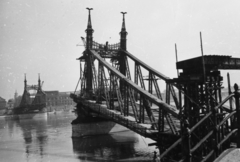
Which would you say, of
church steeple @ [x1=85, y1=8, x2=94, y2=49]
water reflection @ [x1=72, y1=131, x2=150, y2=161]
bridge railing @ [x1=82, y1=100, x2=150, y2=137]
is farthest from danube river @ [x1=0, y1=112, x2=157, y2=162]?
church steeple @ [x1=85, y1=8, x2=94, y2=49]

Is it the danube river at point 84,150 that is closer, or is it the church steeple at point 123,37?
the danube river at point 84,150

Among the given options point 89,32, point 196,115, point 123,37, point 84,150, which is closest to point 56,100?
point 89,32

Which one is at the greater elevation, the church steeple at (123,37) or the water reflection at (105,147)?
the church steeple at (123,37)

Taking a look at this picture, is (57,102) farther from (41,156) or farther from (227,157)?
(227,157)

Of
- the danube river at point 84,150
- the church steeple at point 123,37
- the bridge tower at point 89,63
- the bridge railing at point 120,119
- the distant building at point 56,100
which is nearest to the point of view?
the bridge railing at point 120,119

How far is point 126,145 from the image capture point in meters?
27.3

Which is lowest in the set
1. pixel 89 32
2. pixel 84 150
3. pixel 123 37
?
pixel 84 150

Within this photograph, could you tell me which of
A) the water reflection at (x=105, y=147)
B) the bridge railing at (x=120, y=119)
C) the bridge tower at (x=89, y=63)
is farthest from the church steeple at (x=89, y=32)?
the water reflection at (x=105, y=147)

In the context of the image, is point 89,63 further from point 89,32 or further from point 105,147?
point 105,147

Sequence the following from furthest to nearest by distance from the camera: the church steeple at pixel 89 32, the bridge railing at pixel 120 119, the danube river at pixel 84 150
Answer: the church steeple at pixel 89 32 < the danube river at pixel 84 150 < the bridge railing at pixel 120 119

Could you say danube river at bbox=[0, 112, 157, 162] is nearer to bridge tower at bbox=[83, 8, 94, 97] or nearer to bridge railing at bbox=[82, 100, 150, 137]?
bridge railing at bbox=[82, 100, 150, 137]

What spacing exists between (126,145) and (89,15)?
20.8 metres

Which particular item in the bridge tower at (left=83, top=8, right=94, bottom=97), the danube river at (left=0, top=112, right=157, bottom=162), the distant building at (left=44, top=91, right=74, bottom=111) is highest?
the bridge tower at (left=83, top=8, right=94, bottom=97)

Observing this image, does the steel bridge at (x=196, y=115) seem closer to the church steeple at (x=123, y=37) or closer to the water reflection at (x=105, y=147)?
the water reflection at (x=105, y=147)
